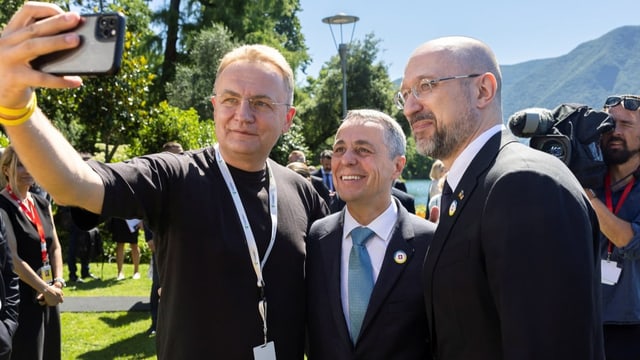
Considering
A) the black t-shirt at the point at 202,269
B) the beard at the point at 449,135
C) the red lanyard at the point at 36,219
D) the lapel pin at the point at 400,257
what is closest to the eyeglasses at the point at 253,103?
the black t-shirt at the point at 202,269

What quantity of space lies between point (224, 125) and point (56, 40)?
4.16 feet

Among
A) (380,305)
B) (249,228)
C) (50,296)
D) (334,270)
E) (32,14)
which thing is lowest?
(50,296)

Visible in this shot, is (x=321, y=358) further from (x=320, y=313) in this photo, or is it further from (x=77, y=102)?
(x=77, y=102)

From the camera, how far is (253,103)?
2543mm

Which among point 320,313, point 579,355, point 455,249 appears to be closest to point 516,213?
point 455,249

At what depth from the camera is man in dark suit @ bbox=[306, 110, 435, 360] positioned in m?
2.40

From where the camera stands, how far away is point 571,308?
1450mm

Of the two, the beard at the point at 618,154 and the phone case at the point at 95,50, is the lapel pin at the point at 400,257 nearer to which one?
the phone case at the point at 95,50

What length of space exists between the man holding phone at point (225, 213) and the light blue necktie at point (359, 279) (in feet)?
0.83

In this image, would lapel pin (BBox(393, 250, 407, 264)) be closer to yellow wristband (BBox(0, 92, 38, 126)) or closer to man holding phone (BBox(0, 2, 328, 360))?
man holding phone (BBox(0, 2, 328, 360))

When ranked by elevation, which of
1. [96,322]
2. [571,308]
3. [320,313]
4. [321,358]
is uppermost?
[571,308]

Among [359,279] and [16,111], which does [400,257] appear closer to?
[359,279]

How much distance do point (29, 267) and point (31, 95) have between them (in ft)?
11.1

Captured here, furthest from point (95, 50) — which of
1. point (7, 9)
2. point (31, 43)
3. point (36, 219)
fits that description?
point (7, 9)
